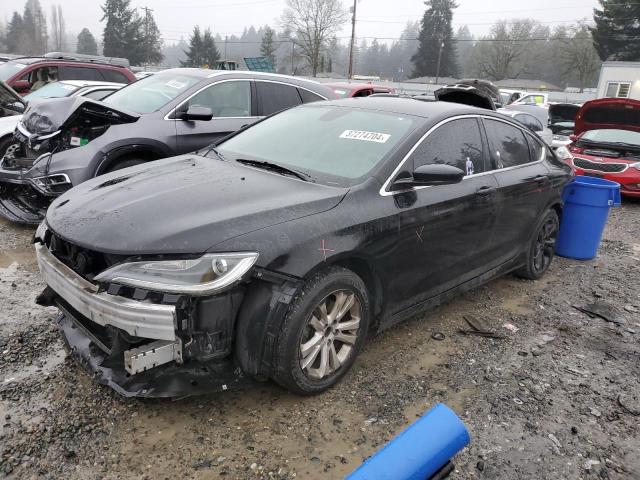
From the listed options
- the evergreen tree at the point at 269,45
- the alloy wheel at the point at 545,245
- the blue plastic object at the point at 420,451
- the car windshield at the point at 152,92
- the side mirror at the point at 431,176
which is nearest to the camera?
the blue plastic object at the point at 420,451

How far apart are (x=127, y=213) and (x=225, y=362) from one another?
3.05 ft

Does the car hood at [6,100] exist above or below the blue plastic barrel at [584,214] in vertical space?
above

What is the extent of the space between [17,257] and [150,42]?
66.7 metres

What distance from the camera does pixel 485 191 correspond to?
3998mm

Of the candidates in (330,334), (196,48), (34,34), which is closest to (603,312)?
(330,334)

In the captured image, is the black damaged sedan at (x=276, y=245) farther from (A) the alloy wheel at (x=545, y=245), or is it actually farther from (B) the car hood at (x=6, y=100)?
(B) the car hood at (x=6, y=100)

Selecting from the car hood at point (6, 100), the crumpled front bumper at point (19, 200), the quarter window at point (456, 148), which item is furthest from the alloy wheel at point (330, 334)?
the car hood at point (6, 100)

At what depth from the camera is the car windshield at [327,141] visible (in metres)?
3.37

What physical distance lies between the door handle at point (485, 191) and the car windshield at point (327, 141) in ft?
2.54

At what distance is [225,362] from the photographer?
8.86ft

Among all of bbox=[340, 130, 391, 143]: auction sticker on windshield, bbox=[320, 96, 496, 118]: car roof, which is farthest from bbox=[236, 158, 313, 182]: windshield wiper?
bbox=[320, 96, 496, 118]: car roof

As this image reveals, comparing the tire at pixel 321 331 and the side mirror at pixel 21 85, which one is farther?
Answer: the side mirror at pixel 21 85

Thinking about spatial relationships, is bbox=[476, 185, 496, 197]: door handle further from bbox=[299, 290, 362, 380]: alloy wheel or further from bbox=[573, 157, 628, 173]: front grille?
bbox=[573, 157, 628, 173]: front grille

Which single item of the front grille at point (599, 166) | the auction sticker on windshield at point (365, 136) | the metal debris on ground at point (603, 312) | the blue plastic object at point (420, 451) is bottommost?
the metal debris on ground at point (603, 312)
